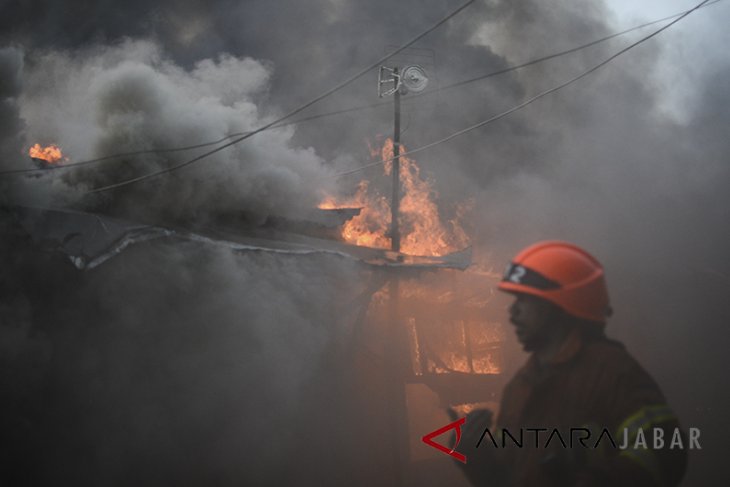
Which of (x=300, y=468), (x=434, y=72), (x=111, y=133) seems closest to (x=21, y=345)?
(x=300, y=468)

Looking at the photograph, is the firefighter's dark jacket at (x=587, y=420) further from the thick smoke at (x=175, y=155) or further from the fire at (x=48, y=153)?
the fire at (x=48, y=153)

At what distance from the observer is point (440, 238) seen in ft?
48.4

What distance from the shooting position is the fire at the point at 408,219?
1324 centimetres

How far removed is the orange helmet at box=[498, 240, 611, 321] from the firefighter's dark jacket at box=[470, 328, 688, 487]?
0.11 m

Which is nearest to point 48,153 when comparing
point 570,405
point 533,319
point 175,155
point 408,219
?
point 175,155

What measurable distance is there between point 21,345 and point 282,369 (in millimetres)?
3489

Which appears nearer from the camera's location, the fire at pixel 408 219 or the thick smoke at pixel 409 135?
the thick smoke at pixel 409 135

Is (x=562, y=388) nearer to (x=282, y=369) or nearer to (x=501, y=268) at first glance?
(x=282, y=369)

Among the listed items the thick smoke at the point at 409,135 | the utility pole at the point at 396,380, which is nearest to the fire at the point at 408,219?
the thick smoke at the point at 409,135

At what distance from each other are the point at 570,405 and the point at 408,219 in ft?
42.2

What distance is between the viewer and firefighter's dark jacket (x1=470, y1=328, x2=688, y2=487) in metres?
1.67

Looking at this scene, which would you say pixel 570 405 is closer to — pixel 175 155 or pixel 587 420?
pixel 587 420

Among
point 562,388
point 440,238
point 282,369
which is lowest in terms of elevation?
point 562,388

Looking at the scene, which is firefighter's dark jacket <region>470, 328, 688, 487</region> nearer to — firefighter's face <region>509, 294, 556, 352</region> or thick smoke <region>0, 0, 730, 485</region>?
firefighter's face <region>509, 294, 556, 352</region>
